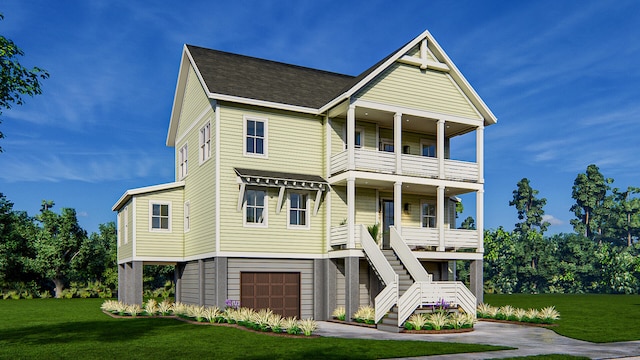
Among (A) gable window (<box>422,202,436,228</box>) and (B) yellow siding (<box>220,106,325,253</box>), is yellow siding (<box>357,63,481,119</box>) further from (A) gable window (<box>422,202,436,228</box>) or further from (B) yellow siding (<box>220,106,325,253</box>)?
(A) gable window (<box>422,202,436,228</box>)

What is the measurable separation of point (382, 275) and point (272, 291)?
5.45 meters

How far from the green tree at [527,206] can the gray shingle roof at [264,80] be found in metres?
61.2

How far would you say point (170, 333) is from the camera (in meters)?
20.7

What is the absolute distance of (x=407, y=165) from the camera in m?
27.9

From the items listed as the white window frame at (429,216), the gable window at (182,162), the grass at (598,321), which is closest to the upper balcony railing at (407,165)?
the white window frame at (429,216)

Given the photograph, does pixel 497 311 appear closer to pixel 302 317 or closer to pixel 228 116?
pixel 302 317

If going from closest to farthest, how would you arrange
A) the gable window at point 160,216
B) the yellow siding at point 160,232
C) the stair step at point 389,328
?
the stair step at point 389,328, the yellow siding at point 160,232, the gable window at point 160,216

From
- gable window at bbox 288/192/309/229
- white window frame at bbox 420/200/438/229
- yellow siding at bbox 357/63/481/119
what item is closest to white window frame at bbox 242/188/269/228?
gable window at bbox 288/192/309/229

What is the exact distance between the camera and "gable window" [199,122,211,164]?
27.7 m

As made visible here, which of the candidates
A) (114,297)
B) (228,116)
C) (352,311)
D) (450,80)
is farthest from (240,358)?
(114,297)

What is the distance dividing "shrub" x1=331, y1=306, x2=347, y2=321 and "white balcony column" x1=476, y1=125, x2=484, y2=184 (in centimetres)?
903

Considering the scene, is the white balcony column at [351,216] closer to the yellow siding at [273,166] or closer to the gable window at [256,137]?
the yellow siding at [273,166]

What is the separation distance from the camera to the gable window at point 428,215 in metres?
31.3

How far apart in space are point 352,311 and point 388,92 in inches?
387
